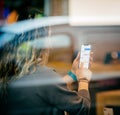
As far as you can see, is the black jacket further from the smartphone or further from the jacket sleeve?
the smartphone

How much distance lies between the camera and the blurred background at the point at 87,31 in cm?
219

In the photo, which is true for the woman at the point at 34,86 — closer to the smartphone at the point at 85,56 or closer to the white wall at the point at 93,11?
the smartphone at the point at 85,56

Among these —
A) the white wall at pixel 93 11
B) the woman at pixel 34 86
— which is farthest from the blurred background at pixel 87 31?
the woman at pixel 34 86

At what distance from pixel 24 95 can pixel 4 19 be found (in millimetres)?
475

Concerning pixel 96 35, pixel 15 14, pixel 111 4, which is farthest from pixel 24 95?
pixel 111 4

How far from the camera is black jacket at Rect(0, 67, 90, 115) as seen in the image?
2104mm

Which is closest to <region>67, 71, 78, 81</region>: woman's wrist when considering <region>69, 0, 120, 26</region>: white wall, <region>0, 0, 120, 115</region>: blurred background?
<region>0, 0, 120, 115</region>: blurred background

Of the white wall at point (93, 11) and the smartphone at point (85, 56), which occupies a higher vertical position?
the white wall at point (93, 11)

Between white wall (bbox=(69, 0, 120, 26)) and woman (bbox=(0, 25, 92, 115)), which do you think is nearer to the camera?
woman (bbox=(0, 25, 92, 115))

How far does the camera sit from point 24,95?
215cm

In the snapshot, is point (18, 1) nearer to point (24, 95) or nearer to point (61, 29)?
point (61, 29)

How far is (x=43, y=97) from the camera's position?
2.11 m

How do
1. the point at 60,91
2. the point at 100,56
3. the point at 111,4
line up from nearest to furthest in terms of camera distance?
the point at 60,91 → the point at 111,4 → the point at 100,56

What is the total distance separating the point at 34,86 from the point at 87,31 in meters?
0.52
